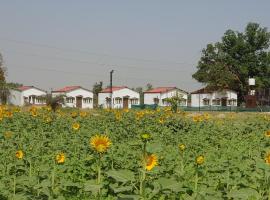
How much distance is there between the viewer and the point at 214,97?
71.2 metres

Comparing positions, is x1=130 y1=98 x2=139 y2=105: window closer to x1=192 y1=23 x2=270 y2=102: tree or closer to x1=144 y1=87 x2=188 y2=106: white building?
x1=144 y1=87 x2=188 y2=106: white building

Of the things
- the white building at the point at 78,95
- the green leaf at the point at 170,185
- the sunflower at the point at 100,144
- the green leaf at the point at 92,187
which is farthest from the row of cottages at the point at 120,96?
the green leaf at the point at 170,185

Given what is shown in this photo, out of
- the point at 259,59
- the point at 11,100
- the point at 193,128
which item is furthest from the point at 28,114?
the point at 259,59

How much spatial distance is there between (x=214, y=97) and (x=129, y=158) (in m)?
65.4

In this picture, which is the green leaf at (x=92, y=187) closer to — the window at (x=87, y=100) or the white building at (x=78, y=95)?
the white building at (x=78, y=95)

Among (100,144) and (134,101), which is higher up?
(134,101)

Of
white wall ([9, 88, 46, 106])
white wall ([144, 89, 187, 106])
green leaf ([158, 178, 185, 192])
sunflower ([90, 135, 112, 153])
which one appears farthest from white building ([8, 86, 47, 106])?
green leaf ([158, 178, 185, 192])

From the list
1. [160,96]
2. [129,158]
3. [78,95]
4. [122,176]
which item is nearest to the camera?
[122,176]

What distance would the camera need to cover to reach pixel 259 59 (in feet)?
227

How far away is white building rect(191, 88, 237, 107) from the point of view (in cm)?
6844

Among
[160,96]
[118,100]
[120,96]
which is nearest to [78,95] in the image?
[118,100]

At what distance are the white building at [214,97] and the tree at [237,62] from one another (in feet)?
3.53

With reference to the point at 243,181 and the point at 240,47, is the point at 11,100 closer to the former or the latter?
the point at 240,47

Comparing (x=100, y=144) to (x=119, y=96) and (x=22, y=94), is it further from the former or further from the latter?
(x=119, y=96)
